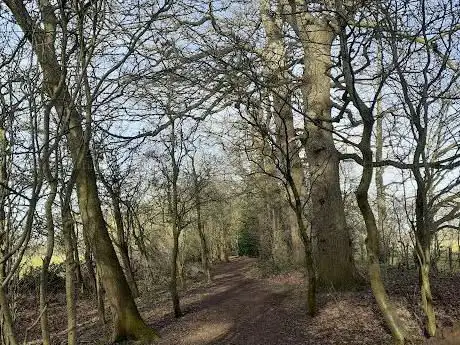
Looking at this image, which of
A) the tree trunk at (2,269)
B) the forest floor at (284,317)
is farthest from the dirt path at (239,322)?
the tree trunk at (2,269)

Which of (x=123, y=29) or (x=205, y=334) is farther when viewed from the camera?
(x=205, y=334)

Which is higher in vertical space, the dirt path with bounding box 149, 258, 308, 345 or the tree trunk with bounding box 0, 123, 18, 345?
the tree trunk with bounding box 0, 123, 18, 345

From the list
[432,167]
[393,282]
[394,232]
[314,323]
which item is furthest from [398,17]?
[394,232]

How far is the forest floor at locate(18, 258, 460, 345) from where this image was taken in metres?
8.44

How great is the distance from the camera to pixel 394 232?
18.2m

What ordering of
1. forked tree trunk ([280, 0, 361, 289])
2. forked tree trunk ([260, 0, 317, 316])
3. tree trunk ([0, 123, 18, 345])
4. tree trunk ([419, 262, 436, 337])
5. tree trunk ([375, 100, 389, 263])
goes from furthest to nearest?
tree trunk ([375, 100, 389, 263]) → forked tree trunk ([280, 0, 361, 289]) → forked tree trunk ([260, 0, 317, 316]) → tree trunk ([419, 262, 436, 337]) → tree trunk ([0, 123, 18, 345])

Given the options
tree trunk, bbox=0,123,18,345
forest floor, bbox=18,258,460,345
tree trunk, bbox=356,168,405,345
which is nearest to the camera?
tree trunk, bbox=0,123,18,345

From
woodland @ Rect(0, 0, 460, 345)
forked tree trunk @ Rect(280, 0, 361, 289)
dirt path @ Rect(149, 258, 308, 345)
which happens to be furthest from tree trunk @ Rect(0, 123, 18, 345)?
forked tree trunk @ Rect(280, 0, 361, 289)

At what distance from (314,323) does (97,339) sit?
18.2ft

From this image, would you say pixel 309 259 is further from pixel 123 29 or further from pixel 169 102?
pixel 123 29

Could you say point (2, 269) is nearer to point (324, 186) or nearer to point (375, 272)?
point (375, 272)

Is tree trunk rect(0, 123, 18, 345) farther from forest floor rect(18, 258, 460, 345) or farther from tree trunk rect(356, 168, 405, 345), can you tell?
tree trunk rect(356, 168, 405, 345)

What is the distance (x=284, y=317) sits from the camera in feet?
35.2

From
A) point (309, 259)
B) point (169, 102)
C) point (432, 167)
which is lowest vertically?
point (309, 259)
